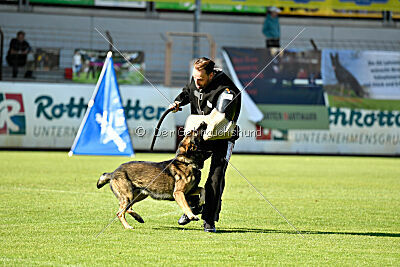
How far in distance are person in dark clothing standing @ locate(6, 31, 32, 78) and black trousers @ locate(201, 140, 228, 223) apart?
1514 cm

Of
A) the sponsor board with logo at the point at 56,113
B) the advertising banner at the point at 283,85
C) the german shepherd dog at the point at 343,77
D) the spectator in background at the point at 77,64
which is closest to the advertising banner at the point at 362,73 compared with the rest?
the german shepherd dog at the point at 343,77

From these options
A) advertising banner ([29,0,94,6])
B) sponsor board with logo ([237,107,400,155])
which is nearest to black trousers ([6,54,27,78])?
advertising banner ([29,0,94,6])

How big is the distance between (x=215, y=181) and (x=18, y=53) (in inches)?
614

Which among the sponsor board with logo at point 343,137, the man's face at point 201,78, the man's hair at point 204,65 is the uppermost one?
the man's hair at point 204,65

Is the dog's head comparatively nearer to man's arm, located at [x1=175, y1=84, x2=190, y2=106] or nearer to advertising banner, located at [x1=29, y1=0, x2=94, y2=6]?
man's arm, located at [x1=175, y1=84, x2=190, y2=106]

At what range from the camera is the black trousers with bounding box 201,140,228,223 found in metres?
7.93

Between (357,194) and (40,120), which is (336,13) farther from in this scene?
(357,194)

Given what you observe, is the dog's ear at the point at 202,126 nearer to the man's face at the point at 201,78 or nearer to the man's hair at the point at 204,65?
the man's face at the point at 201,78

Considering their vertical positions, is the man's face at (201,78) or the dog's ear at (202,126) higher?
the man's face at (201,78)

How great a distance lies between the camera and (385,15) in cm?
3172

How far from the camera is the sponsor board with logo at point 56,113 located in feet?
69.2

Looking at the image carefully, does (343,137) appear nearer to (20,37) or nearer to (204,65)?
(20,37)

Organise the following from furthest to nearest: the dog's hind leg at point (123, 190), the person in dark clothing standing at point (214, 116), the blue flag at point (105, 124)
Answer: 1. the blue flag at point (105, 124)
2. the dog's hind leg at point (123, 190)
3. the person in dark clothing standing at point (214, 116)

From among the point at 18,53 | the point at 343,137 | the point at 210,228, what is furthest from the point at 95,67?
the point at 210,228
